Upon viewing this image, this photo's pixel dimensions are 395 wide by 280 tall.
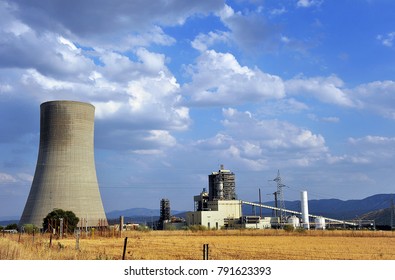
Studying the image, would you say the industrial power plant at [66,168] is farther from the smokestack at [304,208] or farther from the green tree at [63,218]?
the smokestack at [304,208]

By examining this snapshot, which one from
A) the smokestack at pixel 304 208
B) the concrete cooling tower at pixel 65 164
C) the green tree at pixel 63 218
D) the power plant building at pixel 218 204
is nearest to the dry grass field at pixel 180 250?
the green tree at pixel 63 218

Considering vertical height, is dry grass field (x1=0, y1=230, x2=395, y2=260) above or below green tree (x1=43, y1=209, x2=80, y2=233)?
below

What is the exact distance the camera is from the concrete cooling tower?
34281mm

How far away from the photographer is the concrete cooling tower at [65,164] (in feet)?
112

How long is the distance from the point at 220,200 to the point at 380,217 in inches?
4035

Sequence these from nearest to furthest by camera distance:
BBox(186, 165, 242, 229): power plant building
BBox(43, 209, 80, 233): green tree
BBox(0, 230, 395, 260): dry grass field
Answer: BBox(0, 230, 395, 260): dry grass field < BBox(43, 209, 80, 233): green tree < BBox(186, 165, 242, 229): power plant building

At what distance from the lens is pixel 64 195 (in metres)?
35.2

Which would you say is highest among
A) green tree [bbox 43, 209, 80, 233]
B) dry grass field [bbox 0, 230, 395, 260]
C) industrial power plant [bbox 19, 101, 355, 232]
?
industrial power plant [bbox 19, 101, 355, 232]

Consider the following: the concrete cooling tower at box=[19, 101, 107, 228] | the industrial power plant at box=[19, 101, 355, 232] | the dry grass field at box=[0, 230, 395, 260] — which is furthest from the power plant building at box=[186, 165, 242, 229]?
the dry grass field at box=[0, 230, 395, 260]

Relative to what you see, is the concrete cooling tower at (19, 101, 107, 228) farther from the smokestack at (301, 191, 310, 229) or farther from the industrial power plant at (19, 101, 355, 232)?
the smokestack at (301, 191, 310, 229)

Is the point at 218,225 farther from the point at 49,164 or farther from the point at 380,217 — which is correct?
the point at 380,217

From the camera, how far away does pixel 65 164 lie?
113 feet

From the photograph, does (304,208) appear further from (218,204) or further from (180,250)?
(180,250)
